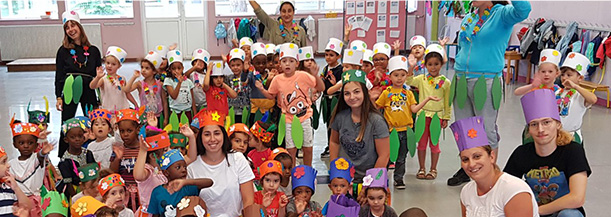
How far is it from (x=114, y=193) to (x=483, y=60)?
8.82 ft

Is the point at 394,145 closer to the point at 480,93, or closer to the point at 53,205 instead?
the point at 480,93

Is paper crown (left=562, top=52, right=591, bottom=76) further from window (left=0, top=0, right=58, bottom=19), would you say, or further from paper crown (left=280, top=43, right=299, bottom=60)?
window (left=0, top=0, right=58, bottom=19)

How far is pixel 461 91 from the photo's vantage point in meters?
4.25

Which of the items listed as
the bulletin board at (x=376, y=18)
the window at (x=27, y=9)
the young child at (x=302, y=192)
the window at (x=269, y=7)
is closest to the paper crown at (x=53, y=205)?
the young child at (x=302, y=192)

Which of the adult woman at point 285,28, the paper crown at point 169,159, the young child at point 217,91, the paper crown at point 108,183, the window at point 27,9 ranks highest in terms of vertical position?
the window at point 27,9

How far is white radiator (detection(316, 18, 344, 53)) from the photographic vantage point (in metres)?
12.6

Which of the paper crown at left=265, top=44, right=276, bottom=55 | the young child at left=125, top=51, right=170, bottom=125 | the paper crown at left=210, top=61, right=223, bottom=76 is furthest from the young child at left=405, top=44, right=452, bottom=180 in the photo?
the young child at left=125, top=51, right=170, bottom=125

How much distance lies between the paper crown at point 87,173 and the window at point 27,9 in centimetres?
1004

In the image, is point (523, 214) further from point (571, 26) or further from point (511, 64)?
point (511, 64)

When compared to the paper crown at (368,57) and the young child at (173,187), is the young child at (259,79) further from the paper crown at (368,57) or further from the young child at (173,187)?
the young child at (173,187)

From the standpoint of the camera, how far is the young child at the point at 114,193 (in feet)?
9.73

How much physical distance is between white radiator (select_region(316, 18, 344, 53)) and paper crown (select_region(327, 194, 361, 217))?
9.78 meters

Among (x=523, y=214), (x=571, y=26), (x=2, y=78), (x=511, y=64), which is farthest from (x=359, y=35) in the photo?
(x=523, y=214)

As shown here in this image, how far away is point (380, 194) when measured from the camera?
297cm
